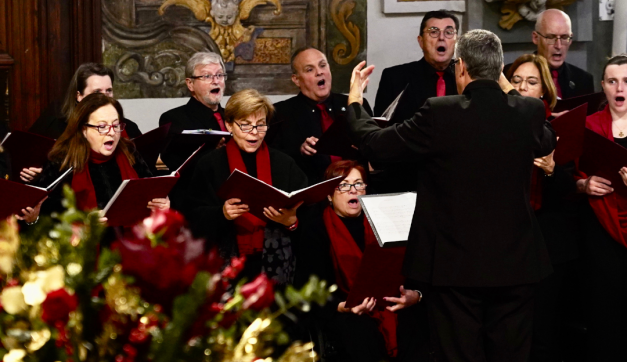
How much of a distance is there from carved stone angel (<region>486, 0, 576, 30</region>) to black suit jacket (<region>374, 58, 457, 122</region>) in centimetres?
132

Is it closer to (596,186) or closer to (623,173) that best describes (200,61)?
(596,186)

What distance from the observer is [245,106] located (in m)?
4.23

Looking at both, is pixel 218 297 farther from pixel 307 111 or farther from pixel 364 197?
pixel 307 111

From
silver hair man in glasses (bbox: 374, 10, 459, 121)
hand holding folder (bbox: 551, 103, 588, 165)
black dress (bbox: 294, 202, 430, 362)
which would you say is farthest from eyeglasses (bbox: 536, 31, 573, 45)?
black dress (bbox: 294, 202, 430, 362)

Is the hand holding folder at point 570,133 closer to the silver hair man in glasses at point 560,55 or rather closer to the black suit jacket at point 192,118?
the silver hair man in glasses at point 560,55

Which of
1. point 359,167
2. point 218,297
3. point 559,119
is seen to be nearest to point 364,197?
point 359,167

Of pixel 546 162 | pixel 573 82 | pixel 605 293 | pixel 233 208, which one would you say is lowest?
pixel 605 293

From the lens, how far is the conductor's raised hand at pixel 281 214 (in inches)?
155

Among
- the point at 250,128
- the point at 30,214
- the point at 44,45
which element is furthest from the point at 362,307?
the point at 44,45

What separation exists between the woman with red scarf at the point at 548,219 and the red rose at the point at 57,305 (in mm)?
3427

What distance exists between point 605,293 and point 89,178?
260 cm

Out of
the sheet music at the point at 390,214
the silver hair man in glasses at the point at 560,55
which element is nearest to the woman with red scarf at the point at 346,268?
the sheet music at the point at 390,214

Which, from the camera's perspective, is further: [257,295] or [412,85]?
[412,85]

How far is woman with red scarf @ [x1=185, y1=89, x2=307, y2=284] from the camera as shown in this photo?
4066 millimetres
